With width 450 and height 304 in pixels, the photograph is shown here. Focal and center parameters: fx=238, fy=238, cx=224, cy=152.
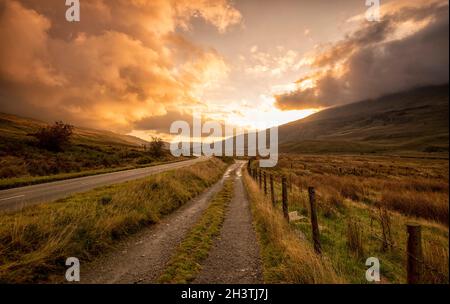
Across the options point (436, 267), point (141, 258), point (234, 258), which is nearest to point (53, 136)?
point (141, 258)

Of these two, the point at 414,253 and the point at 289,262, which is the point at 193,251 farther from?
the point at 414,253

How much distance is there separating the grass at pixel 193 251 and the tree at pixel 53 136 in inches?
1529

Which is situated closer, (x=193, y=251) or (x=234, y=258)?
(x=234, y=258)

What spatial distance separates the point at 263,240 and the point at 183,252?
9.12 ft

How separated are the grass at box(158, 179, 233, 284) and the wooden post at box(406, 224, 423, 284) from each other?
4189mm

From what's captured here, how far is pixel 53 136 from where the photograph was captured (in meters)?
39.2

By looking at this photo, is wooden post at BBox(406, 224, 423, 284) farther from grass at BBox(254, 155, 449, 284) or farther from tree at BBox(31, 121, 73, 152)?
tree at BBox(31, 121, 73, 152)

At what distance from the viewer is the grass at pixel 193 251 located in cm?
552

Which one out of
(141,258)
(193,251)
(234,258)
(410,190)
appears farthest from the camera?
(193,251)

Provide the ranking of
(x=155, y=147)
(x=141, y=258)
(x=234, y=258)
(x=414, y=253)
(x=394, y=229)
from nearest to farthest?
(x=414, y=253) → (x=141, y=258) → (x=234, y=258) → (x=394, y=229) → (x=155, y=147)

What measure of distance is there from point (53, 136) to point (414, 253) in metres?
47.5

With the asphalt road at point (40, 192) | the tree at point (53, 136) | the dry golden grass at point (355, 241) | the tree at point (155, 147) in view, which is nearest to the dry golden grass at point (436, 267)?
the dry golden grass at point (355, 241)

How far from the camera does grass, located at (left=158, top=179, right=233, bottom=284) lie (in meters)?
5.52
